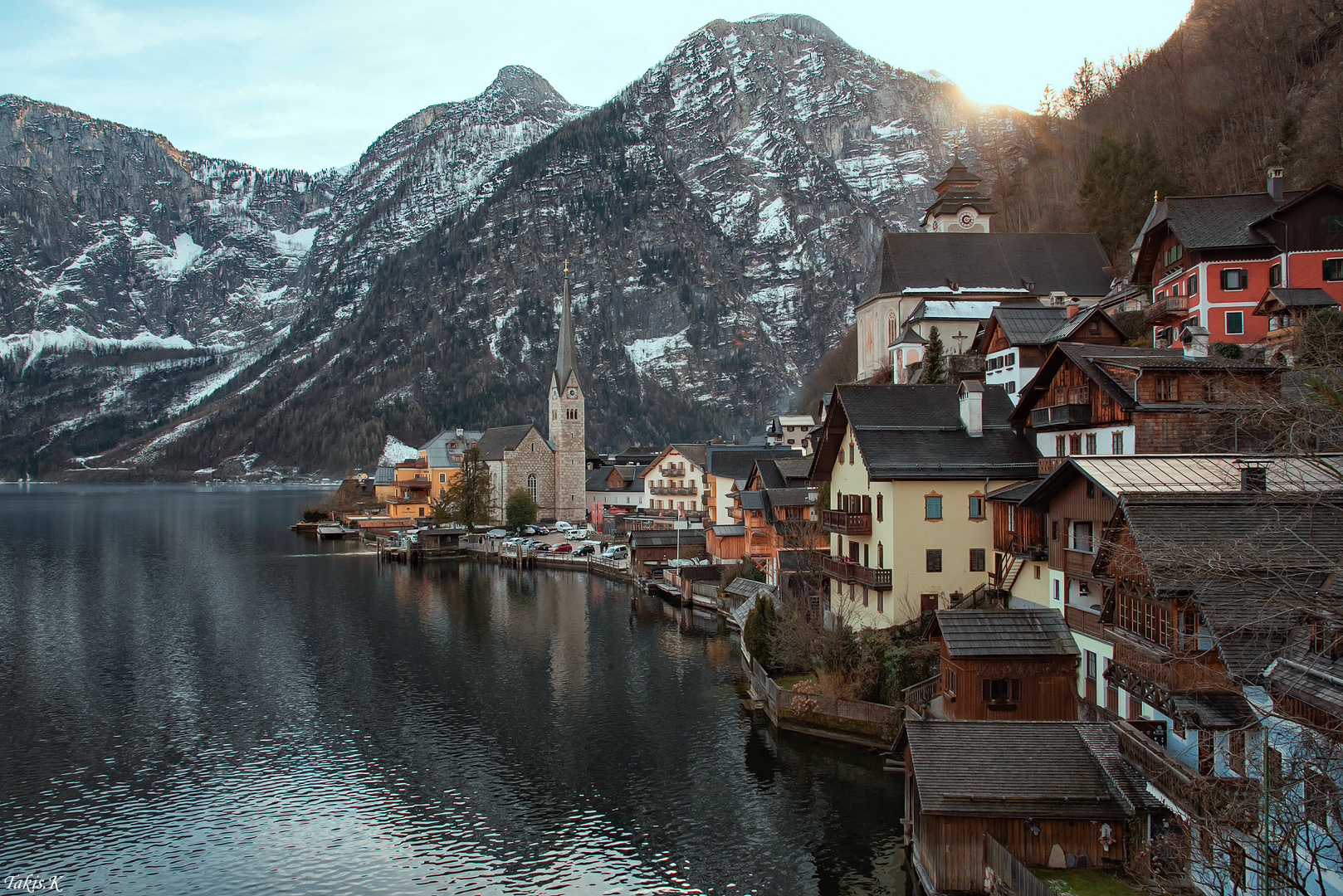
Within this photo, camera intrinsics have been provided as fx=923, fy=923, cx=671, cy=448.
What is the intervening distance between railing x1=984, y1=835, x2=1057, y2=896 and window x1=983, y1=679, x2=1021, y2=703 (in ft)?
21.1

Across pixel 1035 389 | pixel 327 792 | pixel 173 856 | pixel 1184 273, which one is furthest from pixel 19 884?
pixel 1184 273

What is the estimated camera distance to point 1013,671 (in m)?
23.4

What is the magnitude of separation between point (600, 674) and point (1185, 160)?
57708 millimetres

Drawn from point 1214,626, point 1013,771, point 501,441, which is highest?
point 501,441

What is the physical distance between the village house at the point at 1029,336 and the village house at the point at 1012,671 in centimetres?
1521

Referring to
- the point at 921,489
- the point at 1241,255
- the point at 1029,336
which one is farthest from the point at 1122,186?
the point at 921,489

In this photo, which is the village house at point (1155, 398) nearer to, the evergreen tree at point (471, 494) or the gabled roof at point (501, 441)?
the evergreen tree at point (471, 494)

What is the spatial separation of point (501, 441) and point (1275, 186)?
8242 cm

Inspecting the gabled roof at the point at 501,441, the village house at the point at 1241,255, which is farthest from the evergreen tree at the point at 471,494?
the village house at the point at 1241,255

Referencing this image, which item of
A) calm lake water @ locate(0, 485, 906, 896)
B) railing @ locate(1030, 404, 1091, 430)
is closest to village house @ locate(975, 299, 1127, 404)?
railing @ locate(1030, 404, 1091, 430)

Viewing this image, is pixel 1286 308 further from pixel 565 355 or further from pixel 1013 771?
pixel 565 355

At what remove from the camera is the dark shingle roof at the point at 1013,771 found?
17.1 metres

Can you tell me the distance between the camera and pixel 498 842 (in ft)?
74.5

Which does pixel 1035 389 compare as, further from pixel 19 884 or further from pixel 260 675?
pixel 260 675
